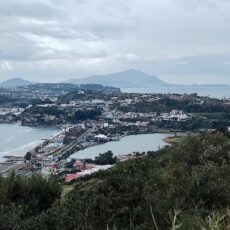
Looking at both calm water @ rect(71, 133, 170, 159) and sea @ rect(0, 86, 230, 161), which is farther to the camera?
sea @ rect(0, 86, 230, 161)

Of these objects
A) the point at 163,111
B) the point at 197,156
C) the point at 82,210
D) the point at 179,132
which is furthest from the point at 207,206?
the point at 163,111

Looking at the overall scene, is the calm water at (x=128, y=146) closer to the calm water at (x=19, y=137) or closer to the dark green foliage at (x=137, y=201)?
the calm water at (x=19, y=137)

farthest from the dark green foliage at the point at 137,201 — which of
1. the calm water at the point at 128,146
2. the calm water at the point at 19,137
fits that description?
the calm water at the point at 19,137

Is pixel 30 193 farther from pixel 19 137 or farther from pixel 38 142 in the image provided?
pixel 19 137

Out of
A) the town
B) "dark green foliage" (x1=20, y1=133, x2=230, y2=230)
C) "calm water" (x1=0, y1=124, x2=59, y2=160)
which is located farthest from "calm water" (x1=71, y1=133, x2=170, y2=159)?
"dark green foliage" (x1=20, y1=133, x2=230, y2=230)

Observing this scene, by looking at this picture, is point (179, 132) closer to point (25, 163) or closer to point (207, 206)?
point (25, 163)

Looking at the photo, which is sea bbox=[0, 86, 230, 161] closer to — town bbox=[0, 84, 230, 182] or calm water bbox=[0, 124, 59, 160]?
calm water bbox=[0, 124, 59, 160]
